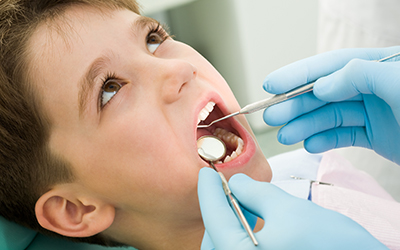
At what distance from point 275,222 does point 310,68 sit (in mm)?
538

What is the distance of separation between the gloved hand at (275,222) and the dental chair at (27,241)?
2.08 feet

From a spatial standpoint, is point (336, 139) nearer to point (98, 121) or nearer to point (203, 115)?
point (203, 115)

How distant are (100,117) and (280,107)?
0.57 meters

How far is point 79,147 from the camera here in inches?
35.3

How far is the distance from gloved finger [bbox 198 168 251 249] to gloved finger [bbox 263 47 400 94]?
356 millimetres

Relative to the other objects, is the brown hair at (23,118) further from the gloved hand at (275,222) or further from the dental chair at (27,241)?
the gloved hand at (275,222)

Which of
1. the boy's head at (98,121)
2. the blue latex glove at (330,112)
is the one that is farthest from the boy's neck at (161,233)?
the blue latex glove at (330,112)

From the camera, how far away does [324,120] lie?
3.61 feet

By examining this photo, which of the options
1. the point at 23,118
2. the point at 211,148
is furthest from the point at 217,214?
the point at 23,118

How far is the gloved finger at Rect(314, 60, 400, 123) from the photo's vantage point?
0.85m

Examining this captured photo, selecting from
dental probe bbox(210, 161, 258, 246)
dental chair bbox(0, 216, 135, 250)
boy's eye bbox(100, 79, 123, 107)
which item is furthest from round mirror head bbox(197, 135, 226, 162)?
dental chair bbox(0, 216, 135, 250)

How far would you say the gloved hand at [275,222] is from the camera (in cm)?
68

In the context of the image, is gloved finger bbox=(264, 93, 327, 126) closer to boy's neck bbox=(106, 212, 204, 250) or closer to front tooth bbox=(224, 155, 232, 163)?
front tooth bbox=(224, 155, 232, 163)

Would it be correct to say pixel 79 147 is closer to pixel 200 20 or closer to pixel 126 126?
pixel 126 126
